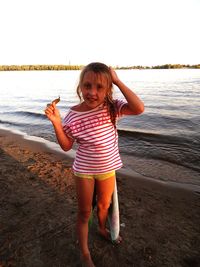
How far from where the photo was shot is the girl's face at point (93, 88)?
96.5 inches

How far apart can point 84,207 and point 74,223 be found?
4.06 ft

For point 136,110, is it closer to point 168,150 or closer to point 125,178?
point 125,178

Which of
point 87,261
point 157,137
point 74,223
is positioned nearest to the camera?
point 87,261

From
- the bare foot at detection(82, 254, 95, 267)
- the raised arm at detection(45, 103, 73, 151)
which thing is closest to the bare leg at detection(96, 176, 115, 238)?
the bare foot at detection(82, 254, 95, 267)

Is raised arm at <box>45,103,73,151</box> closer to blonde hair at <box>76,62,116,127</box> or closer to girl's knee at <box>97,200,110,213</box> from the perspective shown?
blonde hair at <box>76,62,116,127</box>

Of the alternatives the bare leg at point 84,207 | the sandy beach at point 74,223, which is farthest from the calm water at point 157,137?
the sandy beach at point 74,223

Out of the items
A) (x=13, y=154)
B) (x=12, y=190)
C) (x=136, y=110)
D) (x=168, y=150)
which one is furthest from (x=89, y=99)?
(x=168, y=150)

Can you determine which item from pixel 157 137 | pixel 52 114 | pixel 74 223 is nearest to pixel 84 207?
pixel 52 114

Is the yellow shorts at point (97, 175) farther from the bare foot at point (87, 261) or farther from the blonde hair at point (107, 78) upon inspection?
the bare foot at point (87, 261)

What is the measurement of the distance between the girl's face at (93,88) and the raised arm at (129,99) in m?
0.10

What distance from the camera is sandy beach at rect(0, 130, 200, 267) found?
3.15 metres

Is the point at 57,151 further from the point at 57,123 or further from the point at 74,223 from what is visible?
the point at 57,123

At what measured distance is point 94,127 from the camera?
8.45ft

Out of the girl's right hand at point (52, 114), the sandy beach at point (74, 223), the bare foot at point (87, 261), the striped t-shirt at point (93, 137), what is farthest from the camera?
the sandy beach at point (74, 223)
